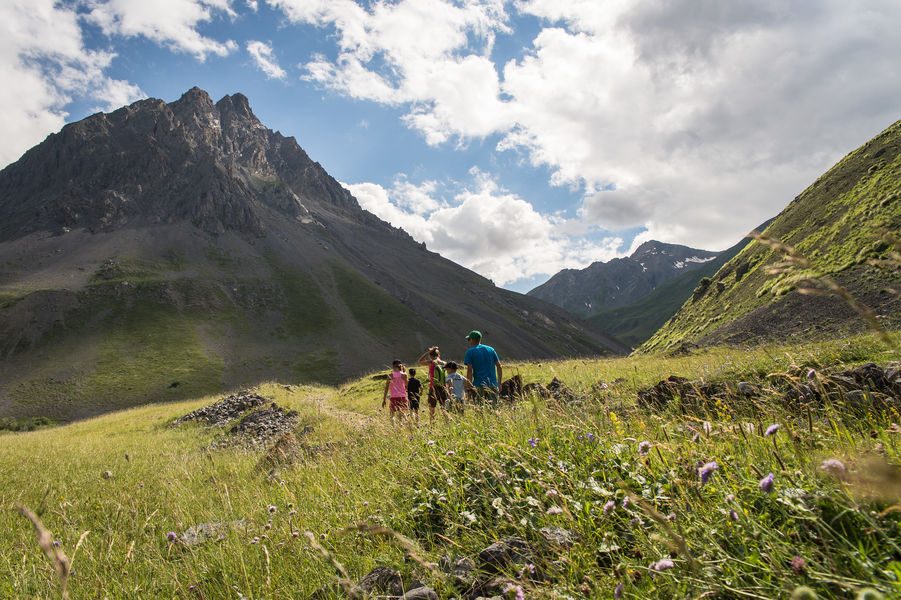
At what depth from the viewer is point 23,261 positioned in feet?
518

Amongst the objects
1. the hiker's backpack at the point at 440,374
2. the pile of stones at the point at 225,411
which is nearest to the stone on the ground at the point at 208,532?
the hiker's backpack at the point at 440,374

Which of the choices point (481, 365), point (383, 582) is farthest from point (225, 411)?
point (383, 582)

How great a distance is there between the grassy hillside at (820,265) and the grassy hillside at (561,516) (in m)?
26.1

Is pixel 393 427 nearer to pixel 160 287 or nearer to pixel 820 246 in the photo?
pixel 820 246

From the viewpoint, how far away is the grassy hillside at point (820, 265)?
3500 cm

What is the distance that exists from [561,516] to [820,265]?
148ft

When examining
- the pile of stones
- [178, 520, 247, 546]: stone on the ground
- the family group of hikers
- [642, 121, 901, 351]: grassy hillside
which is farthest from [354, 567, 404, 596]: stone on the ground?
[642, 121, 901, 351]: grassy hillside

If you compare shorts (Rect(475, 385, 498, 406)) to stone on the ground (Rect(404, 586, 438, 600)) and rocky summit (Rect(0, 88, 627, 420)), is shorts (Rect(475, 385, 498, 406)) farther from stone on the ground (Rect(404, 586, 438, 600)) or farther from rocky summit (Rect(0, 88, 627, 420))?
A: rocky summit (Rect(0, 88, 627, 420))

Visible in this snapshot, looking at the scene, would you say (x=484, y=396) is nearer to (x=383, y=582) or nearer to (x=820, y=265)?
(x=383, y=582)

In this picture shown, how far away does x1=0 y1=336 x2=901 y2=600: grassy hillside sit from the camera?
2.36 metres

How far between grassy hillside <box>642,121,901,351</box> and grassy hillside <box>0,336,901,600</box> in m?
26.1

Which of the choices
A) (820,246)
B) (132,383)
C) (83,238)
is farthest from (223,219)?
(820,246)

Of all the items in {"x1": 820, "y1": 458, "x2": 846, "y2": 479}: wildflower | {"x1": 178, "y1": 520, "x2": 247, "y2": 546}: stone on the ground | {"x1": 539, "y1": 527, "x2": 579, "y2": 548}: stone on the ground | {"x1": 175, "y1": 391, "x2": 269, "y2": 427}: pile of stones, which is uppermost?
{"x1": 820, "y1": 458, "x2": 846, "y2": 479}: wildflower

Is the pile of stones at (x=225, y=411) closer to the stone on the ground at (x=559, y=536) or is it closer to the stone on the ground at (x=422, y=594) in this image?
the stone on the ground at (x=422, y=594)
